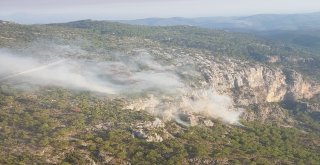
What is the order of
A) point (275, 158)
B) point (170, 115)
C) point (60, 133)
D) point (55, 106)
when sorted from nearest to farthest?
point (60, 133)
point (275, 158)
point (55, 106)
point (170, 115)

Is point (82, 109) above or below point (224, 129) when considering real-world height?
above

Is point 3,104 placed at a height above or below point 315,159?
above

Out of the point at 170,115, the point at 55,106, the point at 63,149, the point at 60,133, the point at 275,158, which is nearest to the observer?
the point at 63,149

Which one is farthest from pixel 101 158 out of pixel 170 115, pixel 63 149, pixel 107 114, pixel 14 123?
pixel 170 115

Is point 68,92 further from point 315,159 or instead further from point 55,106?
point 315,159

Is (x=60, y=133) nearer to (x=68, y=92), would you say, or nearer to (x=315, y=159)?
(x=68, y=92)

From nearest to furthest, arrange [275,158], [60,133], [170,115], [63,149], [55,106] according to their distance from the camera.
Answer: [63,149]
[60,133]
[275,158]
[55,106]
[170,115]

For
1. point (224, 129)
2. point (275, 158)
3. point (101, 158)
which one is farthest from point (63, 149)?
point (224, 129)

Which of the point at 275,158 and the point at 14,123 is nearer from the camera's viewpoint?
the point at 14,123

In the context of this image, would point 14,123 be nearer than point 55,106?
Yes
